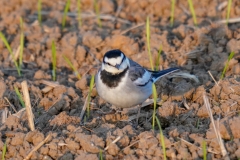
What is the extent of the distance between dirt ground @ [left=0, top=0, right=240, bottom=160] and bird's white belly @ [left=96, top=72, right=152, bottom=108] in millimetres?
270

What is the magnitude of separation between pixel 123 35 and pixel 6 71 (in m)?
1.88

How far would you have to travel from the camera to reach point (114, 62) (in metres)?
6.20

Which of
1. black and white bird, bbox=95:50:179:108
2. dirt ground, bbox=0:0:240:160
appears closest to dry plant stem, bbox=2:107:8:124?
dirt ground, bbox=0:0:240:160

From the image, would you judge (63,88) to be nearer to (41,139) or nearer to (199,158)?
(41,139)

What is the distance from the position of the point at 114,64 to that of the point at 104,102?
93 centimetres

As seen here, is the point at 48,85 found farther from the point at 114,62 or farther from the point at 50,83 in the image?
the point at 114,62

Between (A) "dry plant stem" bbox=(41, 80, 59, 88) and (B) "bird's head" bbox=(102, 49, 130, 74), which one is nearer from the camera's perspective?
(B) "bird's head" bbox=(102, 49, 130, 74)

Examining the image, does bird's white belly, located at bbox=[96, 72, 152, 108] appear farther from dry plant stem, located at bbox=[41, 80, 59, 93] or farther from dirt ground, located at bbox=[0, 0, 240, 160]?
dry plant stem, located at bbox=[41, 80, 59, 93]

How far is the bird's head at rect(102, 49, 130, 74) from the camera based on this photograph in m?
6.18

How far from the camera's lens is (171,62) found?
7836 mm

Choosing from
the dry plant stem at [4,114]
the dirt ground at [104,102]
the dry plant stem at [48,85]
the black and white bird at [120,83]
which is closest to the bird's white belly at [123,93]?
the black and white bird at [120,83]

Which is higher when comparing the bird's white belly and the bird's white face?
the bird's white face

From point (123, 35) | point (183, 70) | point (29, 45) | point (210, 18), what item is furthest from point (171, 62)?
point (29, 45)

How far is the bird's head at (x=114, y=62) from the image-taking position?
243 inches
